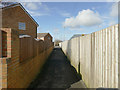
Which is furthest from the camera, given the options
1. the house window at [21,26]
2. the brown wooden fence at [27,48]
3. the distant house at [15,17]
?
the house window at [21,26]

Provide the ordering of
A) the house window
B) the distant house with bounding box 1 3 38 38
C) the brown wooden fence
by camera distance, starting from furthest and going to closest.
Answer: the house window
the distant house with bounding box 1 3 38 38
the brown wooden fence

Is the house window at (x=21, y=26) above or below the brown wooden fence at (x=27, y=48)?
above

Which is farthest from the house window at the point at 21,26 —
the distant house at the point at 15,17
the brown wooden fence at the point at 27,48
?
the brown wooden fence at the point at 27,48

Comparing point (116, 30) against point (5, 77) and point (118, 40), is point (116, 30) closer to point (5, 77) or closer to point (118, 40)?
point (118, 40)

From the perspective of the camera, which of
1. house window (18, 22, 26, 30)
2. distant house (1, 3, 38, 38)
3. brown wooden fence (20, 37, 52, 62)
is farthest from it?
house window (18, 22, 26, 30)

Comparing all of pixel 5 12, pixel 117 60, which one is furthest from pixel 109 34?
pixel 5 12

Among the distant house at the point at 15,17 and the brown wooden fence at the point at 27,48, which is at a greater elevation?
the distant house at the point at 15,17

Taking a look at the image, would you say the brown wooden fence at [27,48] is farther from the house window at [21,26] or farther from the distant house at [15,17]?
the house window at [21,26]

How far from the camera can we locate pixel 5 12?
994 cm

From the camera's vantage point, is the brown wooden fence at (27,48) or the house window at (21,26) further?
the house window at (21,26)

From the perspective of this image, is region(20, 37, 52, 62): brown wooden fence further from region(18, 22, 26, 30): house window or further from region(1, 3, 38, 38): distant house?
region(18, 22, 26, 30): house window

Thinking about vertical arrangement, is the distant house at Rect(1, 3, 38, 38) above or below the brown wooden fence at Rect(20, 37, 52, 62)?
above

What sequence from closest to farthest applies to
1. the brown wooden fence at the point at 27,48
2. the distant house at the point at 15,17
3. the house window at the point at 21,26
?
the brown wooden fence at the point at 27,48
the distant house at the point at 15,17
the house window at the point at 21,26

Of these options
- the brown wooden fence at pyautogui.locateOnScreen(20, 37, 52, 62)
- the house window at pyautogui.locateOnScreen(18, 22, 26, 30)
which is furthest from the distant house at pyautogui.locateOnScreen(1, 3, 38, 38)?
the brown wooden fence at pyautogui.locateOnScreen(20, 37, 52, 62)
